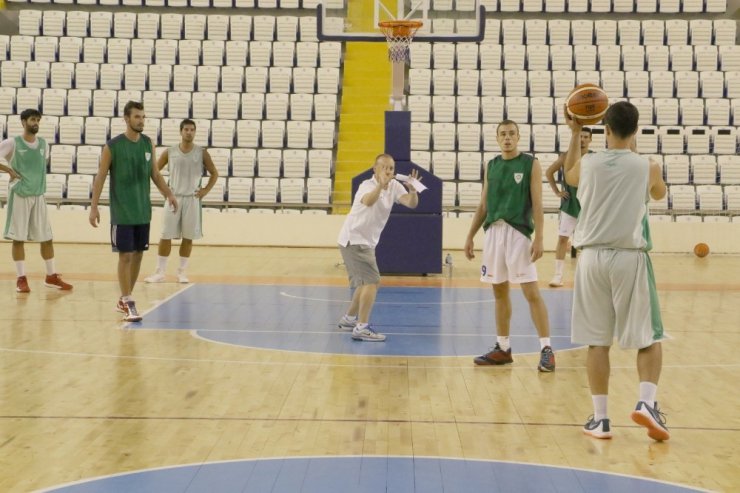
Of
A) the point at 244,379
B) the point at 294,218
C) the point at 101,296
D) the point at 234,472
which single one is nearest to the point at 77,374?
the point at 244,379

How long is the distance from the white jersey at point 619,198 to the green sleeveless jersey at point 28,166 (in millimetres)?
7468

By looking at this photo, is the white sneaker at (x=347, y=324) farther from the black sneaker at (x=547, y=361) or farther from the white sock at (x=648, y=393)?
the white sock at (x=648, y=393)

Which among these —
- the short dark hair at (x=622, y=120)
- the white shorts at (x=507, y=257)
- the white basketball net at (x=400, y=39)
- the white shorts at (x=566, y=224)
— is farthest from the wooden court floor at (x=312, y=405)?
the white basketball net at (x=400, y=39)

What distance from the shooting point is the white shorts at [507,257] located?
7590 millimetres

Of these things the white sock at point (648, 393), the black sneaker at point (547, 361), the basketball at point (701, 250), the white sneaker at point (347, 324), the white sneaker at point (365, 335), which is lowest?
the white sock at point (648, 393)

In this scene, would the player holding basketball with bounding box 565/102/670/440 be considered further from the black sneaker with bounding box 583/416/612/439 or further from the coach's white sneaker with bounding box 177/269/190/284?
the coach's white sneaker with bounding box 177/269/190/284

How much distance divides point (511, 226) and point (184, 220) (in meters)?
6.07

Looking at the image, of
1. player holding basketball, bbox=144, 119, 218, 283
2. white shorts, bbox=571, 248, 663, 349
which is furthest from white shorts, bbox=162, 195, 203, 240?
white shorts, bbox=571, 248, 663, 349

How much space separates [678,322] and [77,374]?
5575mm

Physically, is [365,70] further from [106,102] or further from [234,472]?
[234,472]

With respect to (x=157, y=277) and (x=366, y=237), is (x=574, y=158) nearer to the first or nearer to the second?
(x=366, y=237)

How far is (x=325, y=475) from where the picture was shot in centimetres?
482

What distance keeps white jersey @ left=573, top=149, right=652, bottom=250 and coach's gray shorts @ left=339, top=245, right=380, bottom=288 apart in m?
3.39

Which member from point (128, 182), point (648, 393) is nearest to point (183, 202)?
point (128, 182)
